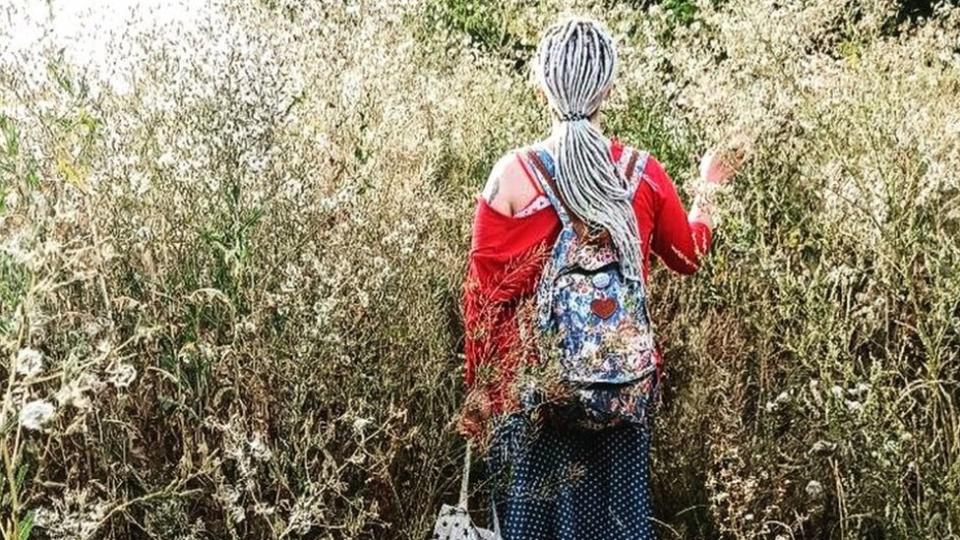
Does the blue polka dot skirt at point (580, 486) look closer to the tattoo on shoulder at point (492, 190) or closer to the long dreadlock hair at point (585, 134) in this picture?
the long dreadlock hair at point (585, 134)

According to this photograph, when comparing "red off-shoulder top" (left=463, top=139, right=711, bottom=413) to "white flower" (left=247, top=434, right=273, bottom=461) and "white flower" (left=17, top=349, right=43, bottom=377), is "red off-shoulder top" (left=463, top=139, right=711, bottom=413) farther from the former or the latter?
"white flower" (left=17, top=349, right=43, bottom=377)

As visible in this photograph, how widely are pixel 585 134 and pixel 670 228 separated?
1.18 ft

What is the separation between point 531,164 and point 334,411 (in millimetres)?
717

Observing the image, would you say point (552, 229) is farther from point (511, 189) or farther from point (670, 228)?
point (670, 228)

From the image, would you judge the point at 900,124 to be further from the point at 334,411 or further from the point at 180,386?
the point at 180,386

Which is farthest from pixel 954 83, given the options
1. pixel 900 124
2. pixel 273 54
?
pixel 273 54

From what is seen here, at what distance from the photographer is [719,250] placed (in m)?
3.79

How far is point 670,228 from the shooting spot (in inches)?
127

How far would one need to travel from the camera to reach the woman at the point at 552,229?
3008 mm

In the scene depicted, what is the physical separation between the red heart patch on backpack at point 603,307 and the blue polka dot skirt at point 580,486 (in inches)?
12.5

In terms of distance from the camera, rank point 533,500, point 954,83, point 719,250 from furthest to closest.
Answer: point 954,83, point 719,250, point 533,500

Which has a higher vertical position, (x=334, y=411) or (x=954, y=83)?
(x=954, y=83)

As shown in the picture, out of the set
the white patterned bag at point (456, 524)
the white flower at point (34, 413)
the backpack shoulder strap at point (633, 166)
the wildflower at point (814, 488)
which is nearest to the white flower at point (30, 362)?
the white flower at point (34, 413)

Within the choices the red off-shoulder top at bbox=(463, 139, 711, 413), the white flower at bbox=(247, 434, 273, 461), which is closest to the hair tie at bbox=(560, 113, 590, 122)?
the red off-shoulder top at bbox=(463, 139, 711, 413)
